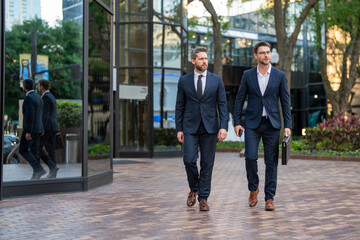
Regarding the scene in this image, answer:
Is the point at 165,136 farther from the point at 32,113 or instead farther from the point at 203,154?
the point at 203,154

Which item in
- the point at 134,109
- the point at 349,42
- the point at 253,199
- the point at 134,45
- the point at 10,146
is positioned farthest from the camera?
the point at 349,42

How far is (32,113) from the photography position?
8.30 metres

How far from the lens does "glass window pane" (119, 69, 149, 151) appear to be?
1825cm

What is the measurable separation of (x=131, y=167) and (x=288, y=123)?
797 cm

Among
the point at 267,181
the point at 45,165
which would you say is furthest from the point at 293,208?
the point at 45,165

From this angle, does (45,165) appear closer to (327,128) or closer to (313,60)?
(327,128)

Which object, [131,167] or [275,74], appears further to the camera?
[131,167]

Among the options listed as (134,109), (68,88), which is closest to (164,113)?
(134,109)

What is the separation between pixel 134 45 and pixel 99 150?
9.73 meters

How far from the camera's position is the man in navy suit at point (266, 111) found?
6.50m

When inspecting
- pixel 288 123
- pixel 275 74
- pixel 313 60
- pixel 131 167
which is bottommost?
pixel 131 167

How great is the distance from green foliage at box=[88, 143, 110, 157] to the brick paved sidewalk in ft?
1.86

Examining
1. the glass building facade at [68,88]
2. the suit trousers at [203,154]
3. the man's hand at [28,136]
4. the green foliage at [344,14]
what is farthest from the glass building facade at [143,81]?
the suit trousers at [203,154]

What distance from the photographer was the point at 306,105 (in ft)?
127
